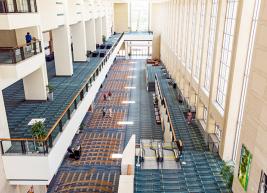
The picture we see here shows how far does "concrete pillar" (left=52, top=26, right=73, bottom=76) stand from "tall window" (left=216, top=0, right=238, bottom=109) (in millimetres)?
12217

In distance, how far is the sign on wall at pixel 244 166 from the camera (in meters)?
9.51

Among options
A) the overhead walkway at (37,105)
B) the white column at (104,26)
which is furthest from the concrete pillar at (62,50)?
the white column at (104,26)

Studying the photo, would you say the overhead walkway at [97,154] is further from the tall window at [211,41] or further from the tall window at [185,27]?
the tall window at [211,41]

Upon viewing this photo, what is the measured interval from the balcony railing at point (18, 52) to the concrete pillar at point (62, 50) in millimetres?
7241

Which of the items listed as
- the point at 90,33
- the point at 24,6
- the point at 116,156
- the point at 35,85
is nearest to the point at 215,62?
the point at 116,156

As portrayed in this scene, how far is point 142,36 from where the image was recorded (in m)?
47.8

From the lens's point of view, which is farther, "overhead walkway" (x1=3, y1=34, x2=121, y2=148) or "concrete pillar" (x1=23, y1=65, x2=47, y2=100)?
"concrete pillar" (x1=23, y1=65, x2=47, y2=100)

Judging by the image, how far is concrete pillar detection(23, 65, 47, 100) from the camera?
16208mm

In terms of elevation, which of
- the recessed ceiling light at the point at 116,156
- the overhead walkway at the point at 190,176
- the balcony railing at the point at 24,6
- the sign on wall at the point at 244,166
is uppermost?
the balcony railing at the point at 24,6

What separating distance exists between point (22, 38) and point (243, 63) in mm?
12696

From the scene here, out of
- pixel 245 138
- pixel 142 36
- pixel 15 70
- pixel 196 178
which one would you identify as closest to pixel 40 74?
pixel 15 70

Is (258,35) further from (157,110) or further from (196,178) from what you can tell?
(157,110)

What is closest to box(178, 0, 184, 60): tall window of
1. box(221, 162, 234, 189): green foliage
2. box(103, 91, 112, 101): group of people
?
box(103, 91, 112, 101): group of people

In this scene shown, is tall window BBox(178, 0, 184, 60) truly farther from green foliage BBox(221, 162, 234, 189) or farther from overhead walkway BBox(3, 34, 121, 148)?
green foliage BBox(221, 162, 234, 189)
